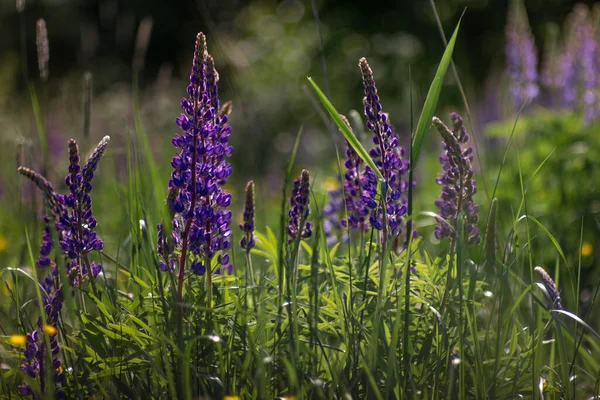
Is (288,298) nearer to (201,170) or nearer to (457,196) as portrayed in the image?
(201,170)

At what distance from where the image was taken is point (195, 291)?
210cm

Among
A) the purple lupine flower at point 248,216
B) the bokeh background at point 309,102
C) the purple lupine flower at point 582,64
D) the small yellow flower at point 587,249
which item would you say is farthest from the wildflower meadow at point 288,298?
the purple lupine flower at point 582,64

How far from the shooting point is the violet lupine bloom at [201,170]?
1926 millimetres

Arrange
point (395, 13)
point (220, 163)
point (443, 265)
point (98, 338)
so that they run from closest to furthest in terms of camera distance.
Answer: point (98, 338)
point (220, 163)
point (443, 265)
point (395, 13)

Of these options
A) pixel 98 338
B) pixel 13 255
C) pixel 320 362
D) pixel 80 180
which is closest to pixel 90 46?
pixel 13 255

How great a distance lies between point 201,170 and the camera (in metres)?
1.96

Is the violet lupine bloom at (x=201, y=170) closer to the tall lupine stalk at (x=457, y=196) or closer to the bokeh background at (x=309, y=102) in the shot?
the bokeh background at (x=309, y=102)

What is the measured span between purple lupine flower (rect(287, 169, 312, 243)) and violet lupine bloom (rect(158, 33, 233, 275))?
0.78 ft

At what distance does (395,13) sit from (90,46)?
37.4 ft

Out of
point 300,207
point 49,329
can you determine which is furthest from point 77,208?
point 300,207

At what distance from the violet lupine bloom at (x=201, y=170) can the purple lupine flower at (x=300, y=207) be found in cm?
24

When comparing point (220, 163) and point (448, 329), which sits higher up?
point (220, 163)

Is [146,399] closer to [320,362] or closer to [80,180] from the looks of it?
[320,362]

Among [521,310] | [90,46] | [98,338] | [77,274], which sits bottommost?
[521,310]
